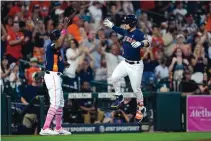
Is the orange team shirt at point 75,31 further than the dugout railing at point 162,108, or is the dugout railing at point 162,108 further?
the orange team shirt at point 75,31

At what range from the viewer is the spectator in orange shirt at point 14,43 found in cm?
2130

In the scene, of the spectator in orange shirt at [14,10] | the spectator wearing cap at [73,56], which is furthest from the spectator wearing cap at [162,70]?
the spectator in orange shirt at [14,10]

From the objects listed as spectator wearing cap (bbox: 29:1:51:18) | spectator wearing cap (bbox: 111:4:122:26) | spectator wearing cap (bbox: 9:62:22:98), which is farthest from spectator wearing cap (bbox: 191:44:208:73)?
spectator wearing cap (bbox: 9:62:22:98)

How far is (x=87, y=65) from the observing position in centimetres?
2080

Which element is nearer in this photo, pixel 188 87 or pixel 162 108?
pixel 162 108

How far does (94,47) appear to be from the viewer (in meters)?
21.6

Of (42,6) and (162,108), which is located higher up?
(42,6)

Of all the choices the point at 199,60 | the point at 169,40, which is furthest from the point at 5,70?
the point at 199,60

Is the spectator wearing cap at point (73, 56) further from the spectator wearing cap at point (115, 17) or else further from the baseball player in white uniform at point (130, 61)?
the baseball player in white uniform at point (130, 61)

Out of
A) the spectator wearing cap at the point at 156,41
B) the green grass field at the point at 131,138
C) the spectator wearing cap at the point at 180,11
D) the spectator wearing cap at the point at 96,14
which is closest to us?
the green grass field at the point at 131,138

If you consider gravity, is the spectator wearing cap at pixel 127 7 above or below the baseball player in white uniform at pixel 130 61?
above

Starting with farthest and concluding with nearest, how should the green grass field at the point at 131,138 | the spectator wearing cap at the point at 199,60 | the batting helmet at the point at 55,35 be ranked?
the spectator wearing cap at the point at 199,60 < the batting helmet at the point at 55,35 < the green grass field at the point at 131,138

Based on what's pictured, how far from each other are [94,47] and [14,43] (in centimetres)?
230

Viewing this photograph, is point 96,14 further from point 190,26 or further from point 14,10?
point 190,26
